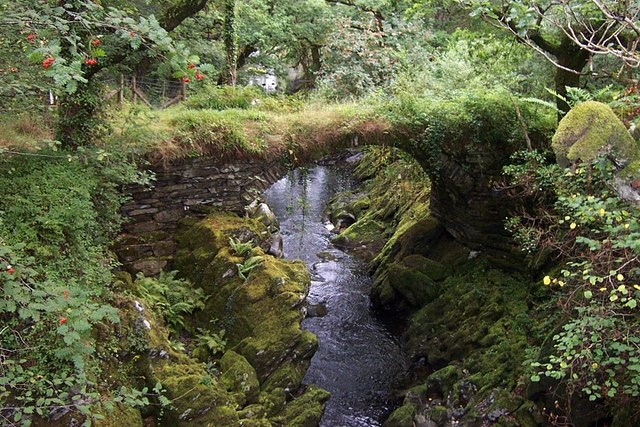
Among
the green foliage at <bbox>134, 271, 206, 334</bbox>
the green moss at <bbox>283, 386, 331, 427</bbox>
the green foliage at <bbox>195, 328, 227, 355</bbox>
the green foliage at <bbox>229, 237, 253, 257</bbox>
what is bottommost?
the green moss at <bbox>283, 386, 331, 427</bbox>

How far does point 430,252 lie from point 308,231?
4423mm

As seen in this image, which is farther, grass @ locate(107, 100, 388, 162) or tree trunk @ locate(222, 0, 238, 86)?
tree trunk @ locate(222, 0, 238, 86)

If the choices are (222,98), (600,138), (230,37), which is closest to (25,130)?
(222,98)

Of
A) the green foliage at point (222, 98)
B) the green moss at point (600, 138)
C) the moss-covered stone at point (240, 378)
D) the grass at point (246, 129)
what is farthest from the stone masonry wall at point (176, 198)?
the green moss at point (600, 138)

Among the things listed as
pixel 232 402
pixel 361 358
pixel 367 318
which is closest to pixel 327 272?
pixel 367 318

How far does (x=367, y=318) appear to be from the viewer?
10422 mm

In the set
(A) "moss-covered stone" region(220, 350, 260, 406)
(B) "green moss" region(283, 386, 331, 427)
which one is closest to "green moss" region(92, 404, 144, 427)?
(A) "moss-covered stone" region(220, 350, 260, 406)

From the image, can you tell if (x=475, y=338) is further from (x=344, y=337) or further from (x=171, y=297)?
(x=171, y=297)

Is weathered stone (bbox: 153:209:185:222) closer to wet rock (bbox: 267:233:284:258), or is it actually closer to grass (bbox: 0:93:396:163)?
grass (bbox: 0:93:396:163)

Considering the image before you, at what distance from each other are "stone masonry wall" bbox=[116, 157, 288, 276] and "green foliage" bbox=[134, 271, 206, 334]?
492 millimetres

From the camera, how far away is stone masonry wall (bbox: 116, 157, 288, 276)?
7.85 meters

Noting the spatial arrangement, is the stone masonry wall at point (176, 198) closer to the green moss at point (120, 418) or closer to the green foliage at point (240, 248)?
the green foliage at point (240, 248)

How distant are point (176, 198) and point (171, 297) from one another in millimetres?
1789

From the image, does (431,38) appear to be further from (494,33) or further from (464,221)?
(464,221)
